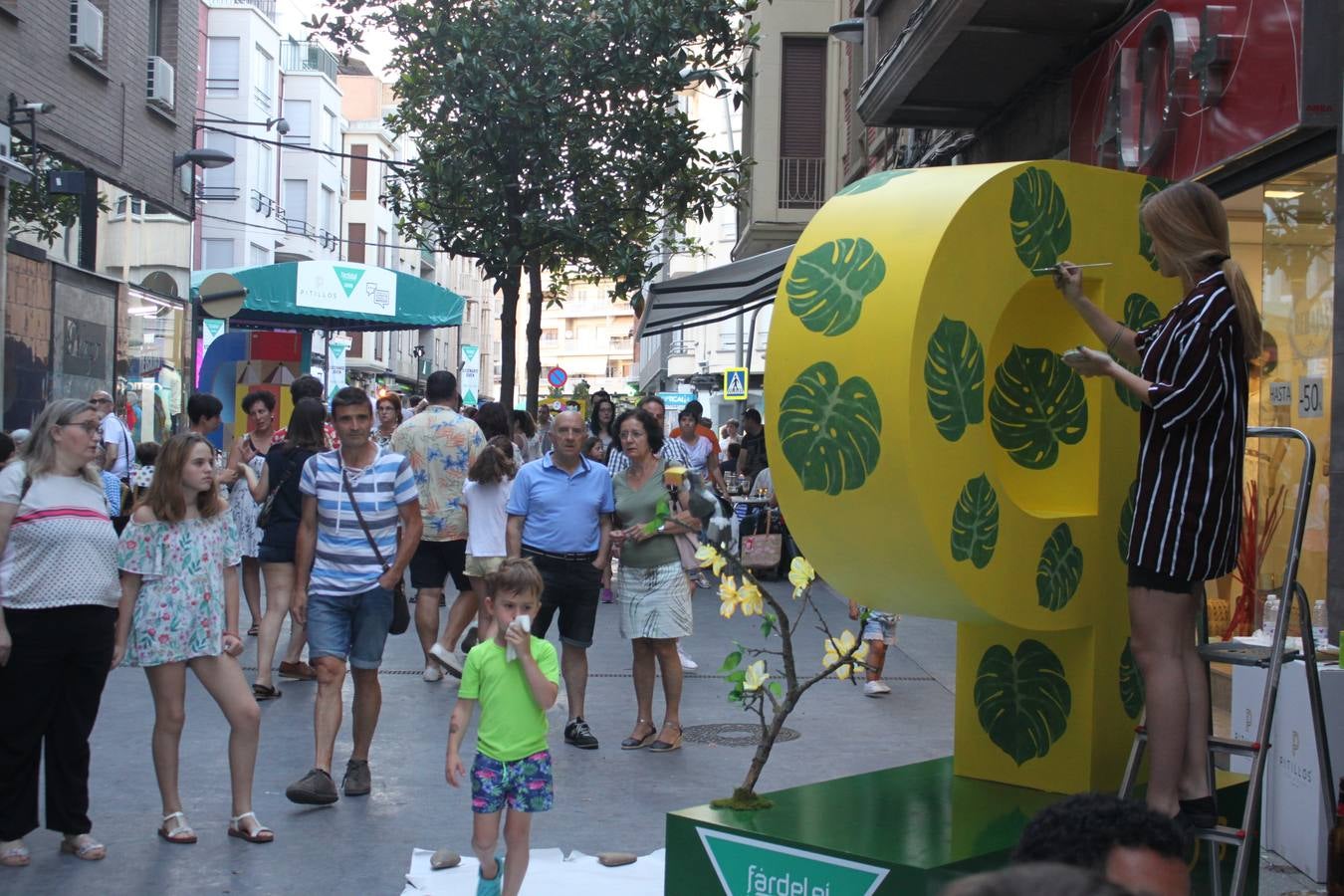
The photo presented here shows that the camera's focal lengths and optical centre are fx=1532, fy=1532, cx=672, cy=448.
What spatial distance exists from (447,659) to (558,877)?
4456 mm

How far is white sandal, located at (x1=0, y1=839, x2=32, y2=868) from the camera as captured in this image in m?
6.23

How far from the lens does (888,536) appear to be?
4.48 metres

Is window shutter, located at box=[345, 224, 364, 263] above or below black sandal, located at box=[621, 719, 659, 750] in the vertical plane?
above

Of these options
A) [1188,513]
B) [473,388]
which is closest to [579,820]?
[1188,513]

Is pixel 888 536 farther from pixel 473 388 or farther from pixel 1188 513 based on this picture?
pixel 473 388

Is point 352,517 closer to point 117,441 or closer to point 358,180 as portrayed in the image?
point 117,441

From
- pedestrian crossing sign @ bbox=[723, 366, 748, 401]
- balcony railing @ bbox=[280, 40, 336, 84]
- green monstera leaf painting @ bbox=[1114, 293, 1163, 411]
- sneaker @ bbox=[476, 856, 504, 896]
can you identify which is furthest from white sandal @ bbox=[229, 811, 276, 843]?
balcony railing @ bbox=[280, 40, 336, 84]

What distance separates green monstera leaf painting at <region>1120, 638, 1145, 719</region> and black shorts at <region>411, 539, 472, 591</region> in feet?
20.3

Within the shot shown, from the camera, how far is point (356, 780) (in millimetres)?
7473

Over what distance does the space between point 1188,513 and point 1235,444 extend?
27cm

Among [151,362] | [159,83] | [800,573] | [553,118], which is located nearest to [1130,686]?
[800,573]

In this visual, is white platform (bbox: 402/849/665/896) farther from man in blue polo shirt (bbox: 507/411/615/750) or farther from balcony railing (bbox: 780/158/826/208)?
balcony railing (bbox: 780/158/826/208)

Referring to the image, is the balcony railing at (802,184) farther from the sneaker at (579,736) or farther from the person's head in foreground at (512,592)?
the person's head in foreground at (512,592)

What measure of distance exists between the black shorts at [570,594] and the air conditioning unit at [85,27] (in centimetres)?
1136
